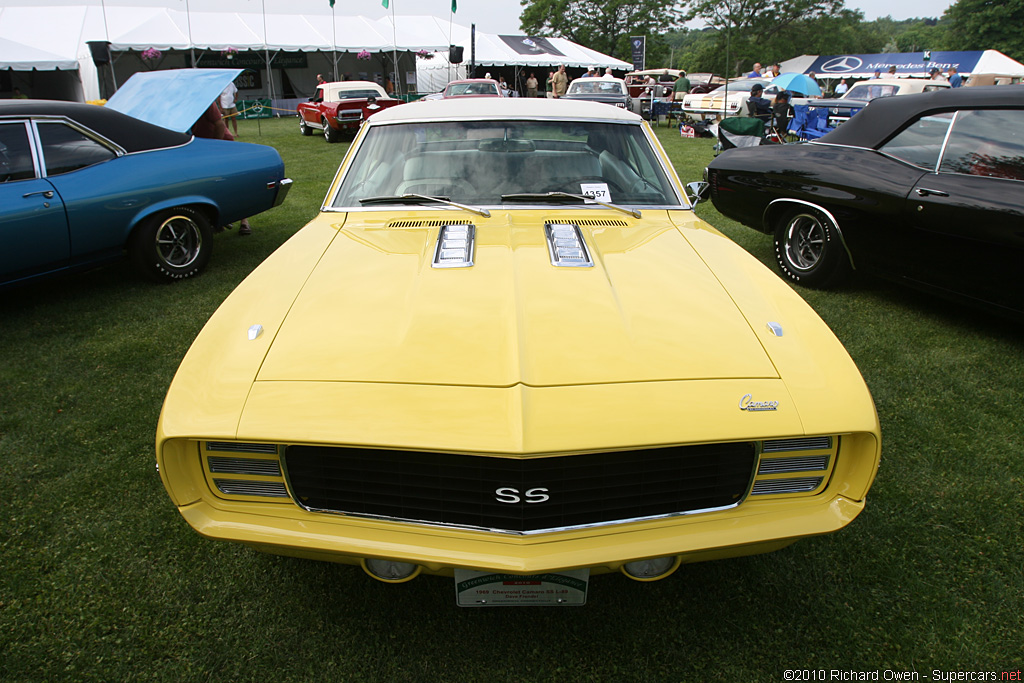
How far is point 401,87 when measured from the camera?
98.3 feet

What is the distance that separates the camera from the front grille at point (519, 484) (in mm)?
1581

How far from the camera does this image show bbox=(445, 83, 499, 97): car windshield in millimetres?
18469

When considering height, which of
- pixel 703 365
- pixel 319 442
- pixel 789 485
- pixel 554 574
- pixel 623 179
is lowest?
pixel 554 574

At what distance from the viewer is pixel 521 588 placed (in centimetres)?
166

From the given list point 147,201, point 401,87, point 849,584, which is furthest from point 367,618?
point 401,87

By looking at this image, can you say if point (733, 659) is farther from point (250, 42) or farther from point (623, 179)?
point (250, 42)

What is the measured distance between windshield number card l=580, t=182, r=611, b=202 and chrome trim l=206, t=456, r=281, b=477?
1856 millimetres

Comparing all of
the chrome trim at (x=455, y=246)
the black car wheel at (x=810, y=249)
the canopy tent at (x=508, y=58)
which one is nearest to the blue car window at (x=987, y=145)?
the black car wheel at (x=810, y=249)

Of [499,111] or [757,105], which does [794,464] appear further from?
[757,105]

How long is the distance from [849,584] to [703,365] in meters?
1.08

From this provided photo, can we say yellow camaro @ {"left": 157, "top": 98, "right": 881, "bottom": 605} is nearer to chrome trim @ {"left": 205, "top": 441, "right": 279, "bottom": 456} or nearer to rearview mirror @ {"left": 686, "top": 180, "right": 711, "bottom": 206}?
chrome trim @ {"left": 205, "top": 441, "right": 279, "bottom": 456}

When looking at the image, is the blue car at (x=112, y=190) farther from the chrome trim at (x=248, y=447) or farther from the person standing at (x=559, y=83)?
the person standing at (x=559, y=83)

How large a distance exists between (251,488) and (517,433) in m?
0.77

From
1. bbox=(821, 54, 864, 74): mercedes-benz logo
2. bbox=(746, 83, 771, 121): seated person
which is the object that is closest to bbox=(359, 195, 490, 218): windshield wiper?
bbox=(746, 83, 771, 121): seated person
